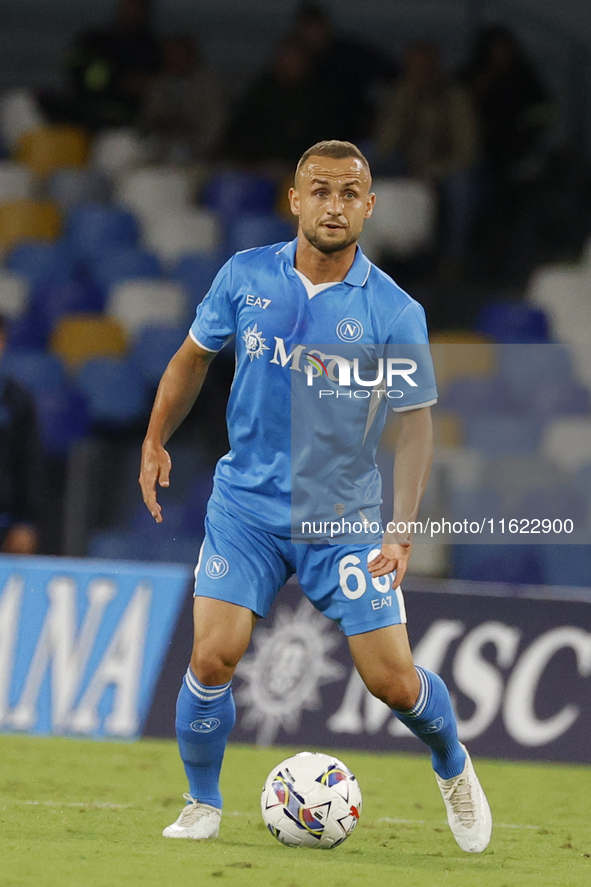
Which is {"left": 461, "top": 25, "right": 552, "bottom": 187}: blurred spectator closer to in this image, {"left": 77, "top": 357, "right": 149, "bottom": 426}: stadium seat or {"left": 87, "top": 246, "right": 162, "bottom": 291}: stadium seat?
{"left": 87, "top": 246, "right": 162, "bottom": 291}: stadium seat

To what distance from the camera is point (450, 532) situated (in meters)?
8.27

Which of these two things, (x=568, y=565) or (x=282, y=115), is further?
(x=282, y=115)

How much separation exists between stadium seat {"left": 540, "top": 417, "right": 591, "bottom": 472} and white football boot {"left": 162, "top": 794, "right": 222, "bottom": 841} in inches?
208

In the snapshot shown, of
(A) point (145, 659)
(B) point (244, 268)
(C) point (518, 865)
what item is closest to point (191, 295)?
(A) point (145, 659)

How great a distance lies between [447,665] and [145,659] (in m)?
1.53

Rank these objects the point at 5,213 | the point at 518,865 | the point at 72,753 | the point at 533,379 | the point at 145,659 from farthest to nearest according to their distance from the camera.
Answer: the point at 5,213
the point at 533,379
the point at 145,659
the point at 72,753
the point at 518,865

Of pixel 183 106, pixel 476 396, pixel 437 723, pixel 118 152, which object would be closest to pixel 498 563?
pixel 476 396

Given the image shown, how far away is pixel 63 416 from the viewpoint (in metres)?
10.4

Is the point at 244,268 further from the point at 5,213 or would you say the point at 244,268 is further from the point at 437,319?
the point at 5,213

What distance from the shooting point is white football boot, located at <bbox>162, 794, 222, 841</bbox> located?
4531 mm

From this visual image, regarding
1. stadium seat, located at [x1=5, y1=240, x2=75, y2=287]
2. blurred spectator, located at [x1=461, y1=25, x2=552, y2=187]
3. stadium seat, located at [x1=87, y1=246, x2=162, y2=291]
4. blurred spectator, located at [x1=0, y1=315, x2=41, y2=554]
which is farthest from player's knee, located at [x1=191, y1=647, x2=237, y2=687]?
stadium seat, located at [x1=5, y1=240, x2=75, y2=287]

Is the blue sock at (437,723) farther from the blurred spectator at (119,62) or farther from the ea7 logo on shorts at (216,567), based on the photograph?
the blurred spectator at (119,62)

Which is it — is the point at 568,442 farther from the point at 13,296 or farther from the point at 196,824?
the point at 196,824

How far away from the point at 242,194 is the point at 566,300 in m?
3.04
